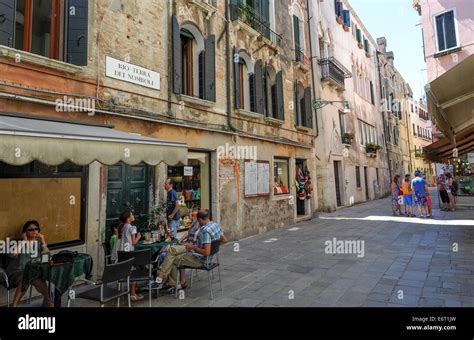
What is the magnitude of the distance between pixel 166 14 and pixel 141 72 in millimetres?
1899

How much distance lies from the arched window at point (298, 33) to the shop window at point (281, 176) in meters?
5.10

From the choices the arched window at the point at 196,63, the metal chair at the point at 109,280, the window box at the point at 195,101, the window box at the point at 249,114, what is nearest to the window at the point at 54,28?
the window box at the point at 195,101

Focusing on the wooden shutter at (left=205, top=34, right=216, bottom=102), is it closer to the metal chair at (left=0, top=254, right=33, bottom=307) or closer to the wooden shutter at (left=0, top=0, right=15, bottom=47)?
the wooden shutter at (left=0, top=0, right=15, bottom=47)

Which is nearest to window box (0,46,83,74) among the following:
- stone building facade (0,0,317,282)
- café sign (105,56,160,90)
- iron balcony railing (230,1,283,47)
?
stone building facade (0,0,317,282)

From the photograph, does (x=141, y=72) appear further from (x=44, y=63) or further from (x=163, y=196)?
(x=163, y=196)

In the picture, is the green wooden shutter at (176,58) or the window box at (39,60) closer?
the window box at (39,60)

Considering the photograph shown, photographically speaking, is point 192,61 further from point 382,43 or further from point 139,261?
point 382,43

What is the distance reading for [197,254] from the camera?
4707 mm

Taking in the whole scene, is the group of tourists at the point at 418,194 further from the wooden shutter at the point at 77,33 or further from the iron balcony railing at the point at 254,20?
the wooden shutter at the point at 77,33

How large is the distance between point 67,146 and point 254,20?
9214 mm

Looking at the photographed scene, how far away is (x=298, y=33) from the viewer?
14.4 meters

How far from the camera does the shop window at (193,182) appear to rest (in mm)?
7924

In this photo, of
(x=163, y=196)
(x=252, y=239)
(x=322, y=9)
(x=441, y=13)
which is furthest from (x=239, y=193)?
(x=441, y=13)
